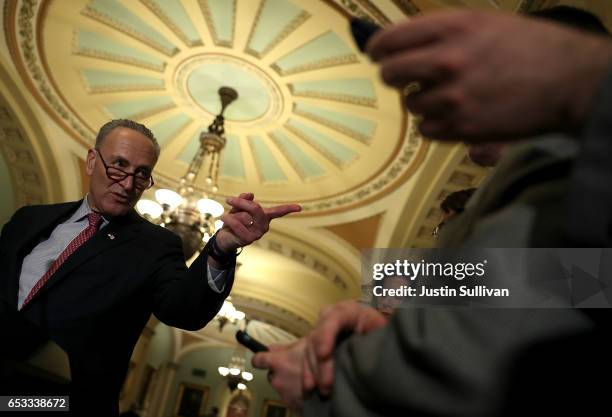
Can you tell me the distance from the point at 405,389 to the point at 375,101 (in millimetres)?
5660

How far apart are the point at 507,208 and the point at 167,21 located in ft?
18.9

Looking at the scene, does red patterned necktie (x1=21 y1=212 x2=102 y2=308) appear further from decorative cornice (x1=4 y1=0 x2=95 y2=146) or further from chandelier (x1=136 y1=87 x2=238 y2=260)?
decorative cornice (x1=4 y1=0 x2=95 y2=146)

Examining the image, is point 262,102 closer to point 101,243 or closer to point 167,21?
point 167,21

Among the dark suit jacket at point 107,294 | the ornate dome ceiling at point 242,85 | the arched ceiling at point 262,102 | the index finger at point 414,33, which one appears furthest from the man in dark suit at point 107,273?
the ornate dome ceiling at point 242,85

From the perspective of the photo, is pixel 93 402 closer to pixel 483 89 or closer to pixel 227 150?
pixel 483 89

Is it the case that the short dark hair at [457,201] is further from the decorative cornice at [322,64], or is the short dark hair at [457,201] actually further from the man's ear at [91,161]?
the decorative cornice at [322,64]

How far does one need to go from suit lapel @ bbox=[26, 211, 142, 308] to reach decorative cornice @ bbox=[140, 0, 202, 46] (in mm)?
4294

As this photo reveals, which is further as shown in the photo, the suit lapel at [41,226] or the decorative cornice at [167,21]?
the decorative cornice at [167,21]

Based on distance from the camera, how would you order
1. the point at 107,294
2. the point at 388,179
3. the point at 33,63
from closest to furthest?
the point at 107,294 < the point at 33,63 < the point at 388,179

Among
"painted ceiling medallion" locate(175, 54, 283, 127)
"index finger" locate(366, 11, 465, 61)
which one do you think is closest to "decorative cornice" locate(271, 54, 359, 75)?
"painted ceiling medallion" locate(175, 54, 283, 127)

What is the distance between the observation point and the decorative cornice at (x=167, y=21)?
211 inches

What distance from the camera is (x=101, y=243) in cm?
175

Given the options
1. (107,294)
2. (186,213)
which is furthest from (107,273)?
(186,213)

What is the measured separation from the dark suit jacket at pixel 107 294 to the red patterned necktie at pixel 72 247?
0.04m
